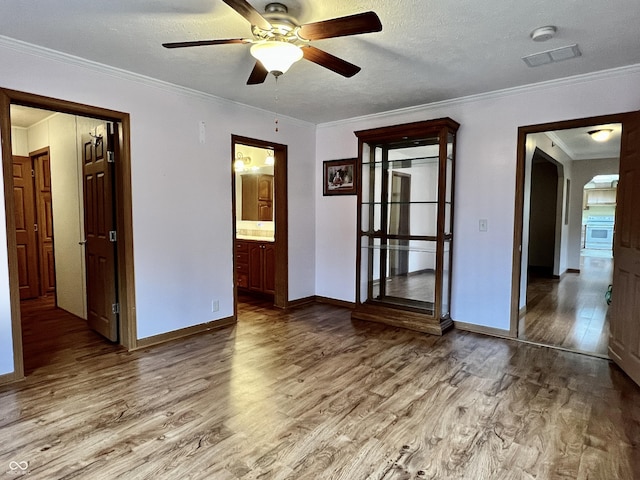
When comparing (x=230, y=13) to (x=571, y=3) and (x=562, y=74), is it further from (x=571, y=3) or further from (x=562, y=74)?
(x=562, y=74)

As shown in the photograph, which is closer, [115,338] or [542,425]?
[542,425]

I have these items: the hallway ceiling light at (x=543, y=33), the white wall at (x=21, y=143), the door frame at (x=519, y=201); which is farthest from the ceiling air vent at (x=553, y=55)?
the white wall at (x=21, y=143)

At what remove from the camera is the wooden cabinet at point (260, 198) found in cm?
611

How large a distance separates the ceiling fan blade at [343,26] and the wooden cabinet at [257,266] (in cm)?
334

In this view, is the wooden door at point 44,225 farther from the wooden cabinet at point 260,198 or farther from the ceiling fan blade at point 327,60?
the ceiling fan blade at point 327,60

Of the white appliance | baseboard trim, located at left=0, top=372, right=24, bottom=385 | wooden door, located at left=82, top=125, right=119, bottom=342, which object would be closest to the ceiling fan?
wooden door, located at left=82, top=125, right=119, bottom=342

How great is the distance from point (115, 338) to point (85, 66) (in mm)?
2383

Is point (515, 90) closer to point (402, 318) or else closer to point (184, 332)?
point (402, 318)

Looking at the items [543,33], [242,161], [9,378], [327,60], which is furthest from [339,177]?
[9,378]

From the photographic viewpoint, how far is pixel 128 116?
3277mm

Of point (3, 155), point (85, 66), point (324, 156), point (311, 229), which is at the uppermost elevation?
point (85, 66)

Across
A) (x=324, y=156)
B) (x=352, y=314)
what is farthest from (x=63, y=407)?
(x=324, y=156)

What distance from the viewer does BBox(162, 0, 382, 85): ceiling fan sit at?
190 centimetres

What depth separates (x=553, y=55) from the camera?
9.22 ft
